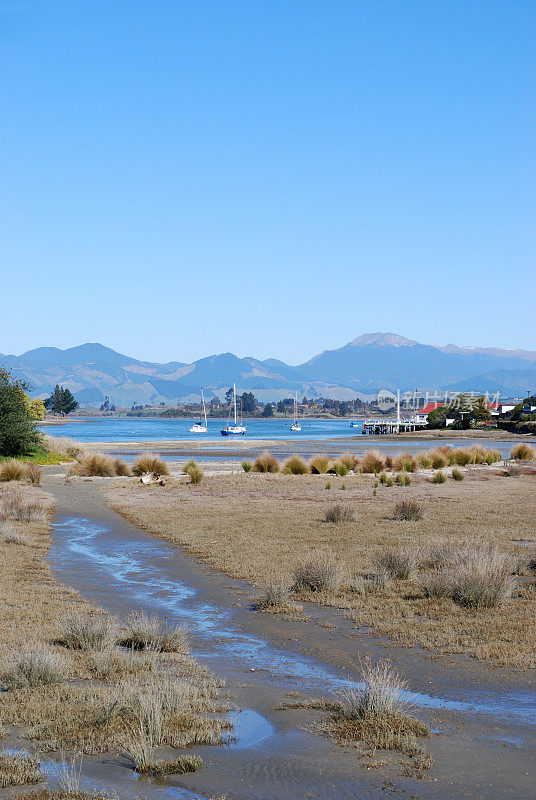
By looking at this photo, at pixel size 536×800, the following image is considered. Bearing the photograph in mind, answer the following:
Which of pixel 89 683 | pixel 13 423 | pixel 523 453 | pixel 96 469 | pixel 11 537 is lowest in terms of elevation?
pixel 523 453

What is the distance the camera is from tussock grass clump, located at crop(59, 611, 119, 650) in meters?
9.60

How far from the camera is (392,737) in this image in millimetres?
6824

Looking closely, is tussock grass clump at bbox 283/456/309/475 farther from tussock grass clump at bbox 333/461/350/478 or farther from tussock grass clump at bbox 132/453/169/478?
tussock grass clump at bbox 132/453/169/478

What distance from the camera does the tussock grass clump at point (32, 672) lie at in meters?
8.13

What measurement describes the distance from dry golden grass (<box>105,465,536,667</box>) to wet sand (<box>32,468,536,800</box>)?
2.08ft

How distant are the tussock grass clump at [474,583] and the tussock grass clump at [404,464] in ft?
105

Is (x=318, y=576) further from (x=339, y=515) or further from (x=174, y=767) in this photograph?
(x=339, y=515)

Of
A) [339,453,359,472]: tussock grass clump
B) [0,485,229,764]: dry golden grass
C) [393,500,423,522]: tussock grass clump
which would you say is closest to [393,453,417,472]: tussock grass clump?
[339,453,359,472]: tussock grass clump

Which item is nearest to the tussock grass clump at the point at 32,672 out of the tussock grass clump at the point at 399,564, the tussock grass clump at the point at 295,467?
the tussock grass clump at the point at 399,564

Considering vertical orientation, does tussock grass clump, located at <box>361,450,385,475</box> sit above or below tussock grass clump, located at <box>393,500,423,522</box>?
below

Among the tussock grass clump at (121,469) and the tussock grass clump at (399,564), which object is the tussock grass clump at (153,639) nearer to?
the tussock grass clump at (399,564)

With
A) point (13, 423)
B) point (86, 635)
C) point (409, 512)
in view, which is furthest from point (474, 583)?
point (13, 423)

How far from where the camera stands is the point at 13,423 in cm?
4669

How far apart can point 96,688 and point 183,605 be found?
5.20 meters
